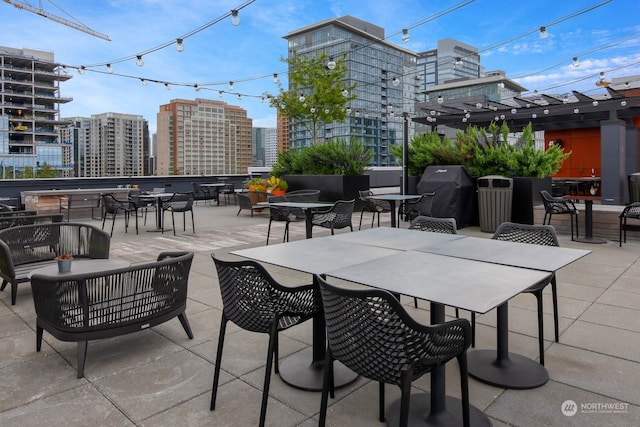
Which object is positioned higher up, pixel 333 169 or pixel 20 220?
pixel 333 169

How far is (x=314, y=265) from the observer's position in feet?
7.71

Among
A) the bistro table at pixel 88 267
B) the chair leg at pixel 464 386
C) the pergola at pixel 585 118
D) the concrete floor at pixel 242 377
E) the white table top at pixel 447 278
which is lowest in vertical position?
the concrete floor at pixel 242 377

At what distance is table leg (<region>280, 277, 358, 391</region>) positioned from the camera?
2.47m

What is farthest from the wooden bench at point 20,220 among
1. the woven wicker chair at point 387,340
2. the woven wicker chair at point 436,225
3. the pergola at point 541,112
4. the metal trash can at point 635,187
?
the pergola at point 541,112

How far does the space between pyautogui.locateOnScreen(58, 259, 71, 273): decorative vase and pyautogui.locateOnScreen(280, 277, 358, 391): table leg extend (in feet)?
5.98

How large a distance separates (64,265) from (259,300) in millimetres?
1964

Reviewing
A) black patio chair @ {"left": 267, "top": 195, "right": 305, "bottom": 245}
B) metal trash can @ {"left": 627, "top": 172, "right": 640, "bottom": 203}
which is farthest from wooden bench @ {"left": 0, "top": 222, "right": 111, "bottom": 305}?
metal trash can @ {"left": 627, "top": 172, "right": 640, "bottom": 203}

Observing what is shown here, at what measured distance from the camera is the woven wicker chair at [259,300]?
85.4 inches

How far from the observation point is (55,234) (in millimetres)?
4453

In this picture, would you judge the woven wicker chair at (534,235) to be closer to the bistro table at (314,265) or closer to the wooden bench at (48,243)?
the bistro table at (314,265)

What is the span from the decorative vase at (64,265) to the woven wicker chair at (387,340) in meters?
2.42

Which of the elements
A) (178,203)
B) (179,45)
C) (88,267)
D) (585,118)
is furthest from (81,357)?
(585,118)

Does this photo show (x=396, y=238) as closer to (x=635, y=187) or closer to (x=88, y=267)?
(x=88, y=267)

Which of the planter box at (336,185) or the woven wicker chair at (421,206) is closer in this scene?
the woven wicker chair at (421,206)
